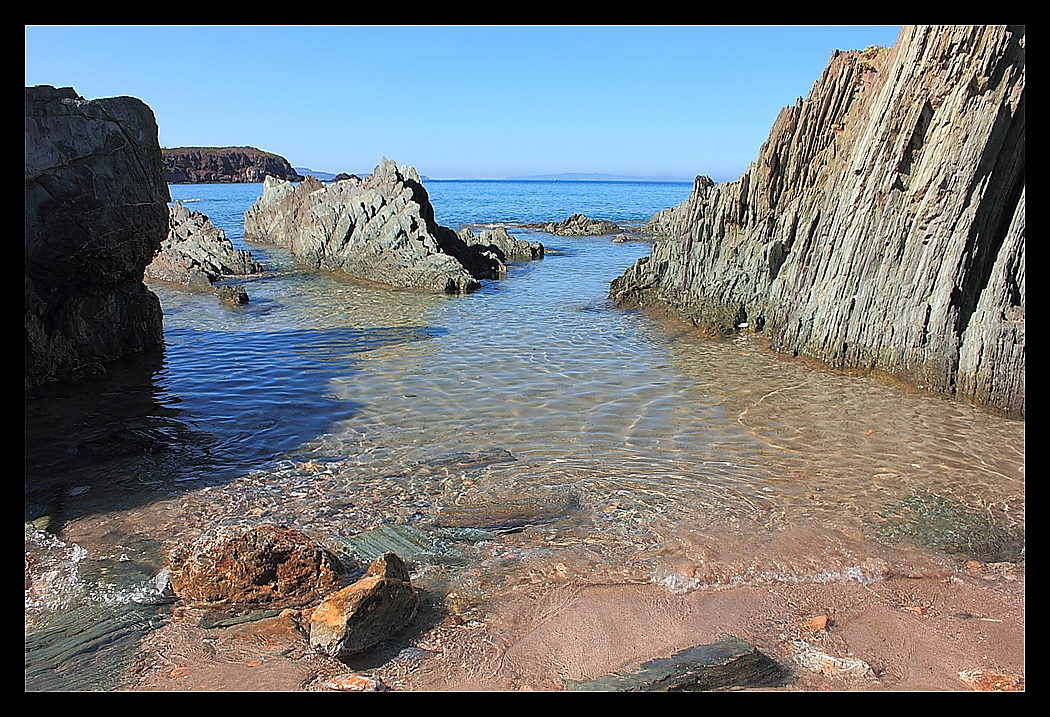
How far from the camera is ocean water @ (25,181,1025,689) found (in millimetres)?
5820

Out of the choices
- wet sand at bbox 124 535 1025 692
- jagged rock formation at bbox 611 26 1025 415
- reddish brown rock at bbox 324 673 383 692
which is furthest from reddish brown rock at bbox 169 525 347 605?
jagged rock formation at bbox 611 26 1025 415

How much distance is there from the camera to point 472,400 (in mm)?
10188

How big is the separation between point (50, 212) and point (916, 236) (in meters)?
11.8

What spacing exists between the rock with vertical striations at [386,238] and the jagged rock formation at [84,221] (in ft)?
32.0

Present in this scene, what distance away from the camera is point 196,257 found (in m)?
22.1

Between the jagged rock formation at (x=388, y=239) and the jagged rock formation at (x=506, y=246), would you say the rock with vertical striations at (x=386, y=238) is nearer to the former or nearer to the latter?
the jagged rock formation at (x=388, y=239)

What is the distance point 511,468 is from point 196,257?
17.9m

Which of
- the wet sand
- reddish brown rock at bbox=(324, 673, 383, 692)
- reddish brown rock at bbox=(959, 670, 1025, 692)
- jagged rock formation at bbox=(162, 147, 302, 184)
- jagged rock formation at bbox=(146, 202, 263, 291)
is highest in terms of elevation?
jagged rock formation at bbox=(162, 147, 302, 184)

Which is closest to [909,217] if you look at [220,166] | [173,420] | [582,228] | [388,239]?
[173,420]

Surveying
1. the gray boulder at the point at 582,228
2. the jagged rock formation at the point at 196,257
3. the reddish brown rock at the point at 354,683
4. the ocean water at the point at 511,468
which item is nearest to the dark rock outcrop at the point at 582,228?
the gray boulder at the point at 582,228

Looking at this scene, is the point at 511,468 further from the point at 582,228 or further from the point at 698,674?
the point at 582,228

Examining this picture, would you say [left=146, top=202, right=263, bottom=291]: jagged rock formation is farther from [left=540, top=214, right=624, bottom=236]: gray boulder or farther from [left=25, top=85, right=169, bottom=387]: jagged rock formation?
[left=540, top=214, right=624, bottom=236]: gray boulder

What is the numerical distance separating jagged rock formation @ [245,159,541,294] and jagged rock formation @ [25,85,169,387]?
9717 mm
